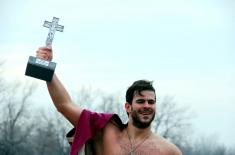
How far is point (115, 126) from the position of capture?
4.64 metres

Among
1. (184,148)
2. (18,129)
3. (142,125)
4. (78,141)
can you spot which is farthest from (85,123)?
(184,148)

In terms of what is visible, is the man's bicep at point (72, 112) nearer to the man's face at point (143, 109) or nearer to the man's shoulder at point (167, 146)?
the man's face at point (143, 109)

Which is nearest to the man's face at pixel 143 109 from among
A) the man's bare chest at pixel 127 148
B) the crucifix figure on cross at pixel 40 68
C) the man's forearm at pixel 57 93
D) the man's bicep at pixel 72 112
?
the man's bare chest at pixel 127 148

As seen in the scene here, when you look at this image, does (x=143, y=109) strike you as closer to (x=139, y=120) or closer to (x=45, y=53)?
(x=139, y=120)

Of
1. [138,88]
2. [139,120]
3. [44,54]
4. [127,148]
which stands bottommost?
[127,148]

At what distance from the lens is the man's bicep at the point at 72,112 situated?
14.3 ft

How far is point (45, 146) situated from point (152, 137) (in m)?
42.9

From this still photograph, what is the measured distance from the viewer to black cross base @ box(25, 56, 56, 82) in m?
4.18

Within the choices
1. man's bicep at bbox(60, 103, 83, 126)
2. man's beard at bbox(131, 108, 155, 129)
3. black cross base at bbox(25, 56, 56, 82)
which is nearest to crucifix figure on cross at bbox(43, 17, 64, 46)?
black cross base at bbox(25, 56, 56, 82)

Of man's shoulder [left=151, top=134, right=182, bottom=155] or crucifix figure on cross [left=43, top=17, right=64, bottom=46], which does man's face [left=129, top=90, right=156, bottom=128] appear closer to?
man's shoulder [left=151, top=134, right=182, bottom=155]

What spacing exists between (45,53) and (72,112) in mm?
534

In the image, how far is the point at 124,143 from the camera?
4.55m

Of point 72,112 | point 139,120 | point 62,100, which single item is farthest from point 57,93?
point 139,120

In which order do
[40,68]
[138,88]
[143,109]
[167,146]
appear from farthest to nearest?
[167,146] → [138,88] → [143,109] → [40,68]
